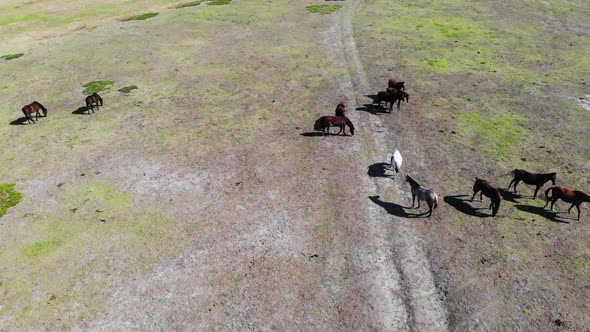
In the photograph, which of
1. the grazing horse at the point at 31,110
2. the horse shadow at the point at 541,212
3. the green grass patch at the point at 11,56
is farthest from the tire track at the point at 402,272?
the green grass patch at the point at 11,56

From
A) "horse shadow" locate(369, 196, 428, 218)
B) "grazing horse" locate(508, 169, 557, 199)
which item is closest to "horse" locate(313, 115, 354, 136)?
"horse shadow" locate(369, 196, 428, 218)

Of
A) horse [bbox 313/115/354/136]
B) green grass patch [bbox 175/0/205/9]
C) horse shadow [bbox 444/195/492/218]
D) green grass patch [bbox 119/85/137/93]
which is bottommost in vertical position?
horse shadow [bbox 444/195/492/218]

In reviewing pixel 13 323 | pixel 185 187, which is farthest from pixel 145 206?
pixel 13 323

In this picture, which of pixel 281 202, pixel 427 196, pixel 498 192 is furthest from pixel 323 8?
pixel 427 196

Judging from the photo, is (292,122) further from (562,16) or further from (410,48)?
(562,16)

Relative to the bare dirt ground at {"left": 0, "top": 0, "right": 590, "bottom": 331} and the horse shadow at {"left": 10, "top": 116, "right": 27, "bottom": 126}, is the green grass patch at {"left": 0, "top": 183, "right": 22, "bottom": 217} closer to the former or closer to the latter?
the bare dirt ground at {"left": 0, "top": 0, "right": 590, "bottom": 331}

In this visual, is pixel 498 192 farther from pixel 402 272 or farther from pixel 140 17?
pixel 140 17
